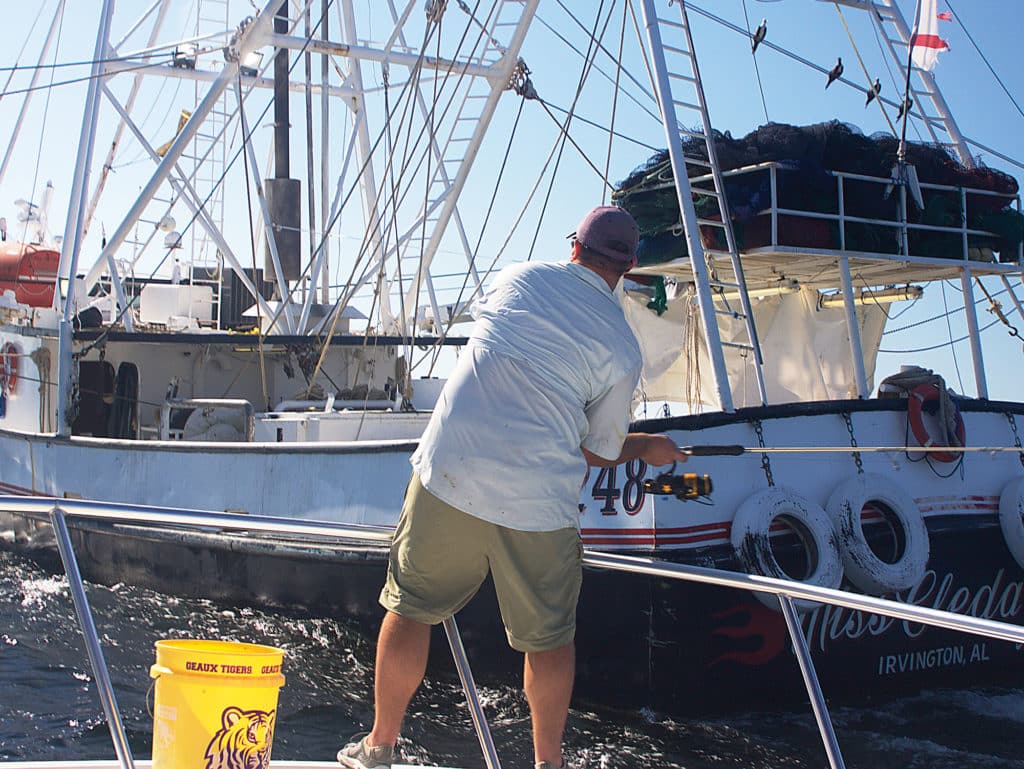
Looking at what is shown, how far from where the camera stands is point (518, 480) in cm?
281

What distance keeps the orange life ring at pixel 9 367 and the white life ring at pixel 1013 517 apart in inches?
397

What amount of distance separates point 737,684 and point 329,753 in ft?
7.32

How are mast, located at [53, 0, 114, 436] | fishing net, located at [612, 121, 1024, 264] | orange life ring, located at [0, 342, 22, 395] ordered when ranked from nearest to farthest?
fishing net, located at [612, 121, 1024, 264], mast, located at [53, 0, 114, 436], orange life ring, located at [0, 342, 22, 395]

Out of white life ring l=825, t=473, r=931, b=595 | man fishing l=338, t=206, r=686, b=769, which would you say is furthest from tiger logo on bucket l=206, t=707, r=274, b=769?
white life ring l=825, t=473, r=931, b=595

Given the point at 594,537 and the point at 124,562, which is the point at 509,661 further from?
the point at 124,562

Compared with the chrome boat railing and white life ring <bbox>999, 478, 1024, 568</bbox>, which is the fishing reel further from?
white life ring <bbox>999, 478, 1024, 568</bbox>

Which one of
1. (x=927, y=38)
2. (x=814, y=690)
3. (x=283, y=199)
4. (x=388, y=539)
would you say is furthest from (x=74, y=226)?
(x=814, y=690)

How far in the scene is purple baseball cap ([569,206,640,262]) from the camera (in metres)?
3.05

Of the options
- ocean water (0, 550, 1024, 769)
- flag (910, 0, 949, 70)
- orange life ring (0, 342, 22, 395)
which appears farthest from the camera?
orange life ring (0, 342, 22, 395)

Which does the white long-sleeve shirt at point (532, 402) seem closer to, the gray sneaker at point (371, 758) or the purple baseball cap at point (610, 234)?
the purple baseball cap at point (610, 234)

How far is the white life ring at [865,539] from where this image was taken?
6.14m

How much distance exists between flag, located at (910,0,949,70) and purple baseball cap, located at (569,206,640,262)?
6.45 metres

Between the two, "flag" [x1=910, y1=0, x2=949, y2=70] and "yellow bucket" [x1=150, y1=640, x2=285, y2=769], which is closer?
"yellow bucket" [x1=150, y1=640, x2=285, y2=769]

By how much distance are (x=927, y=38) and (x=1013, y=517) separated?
395 cm
